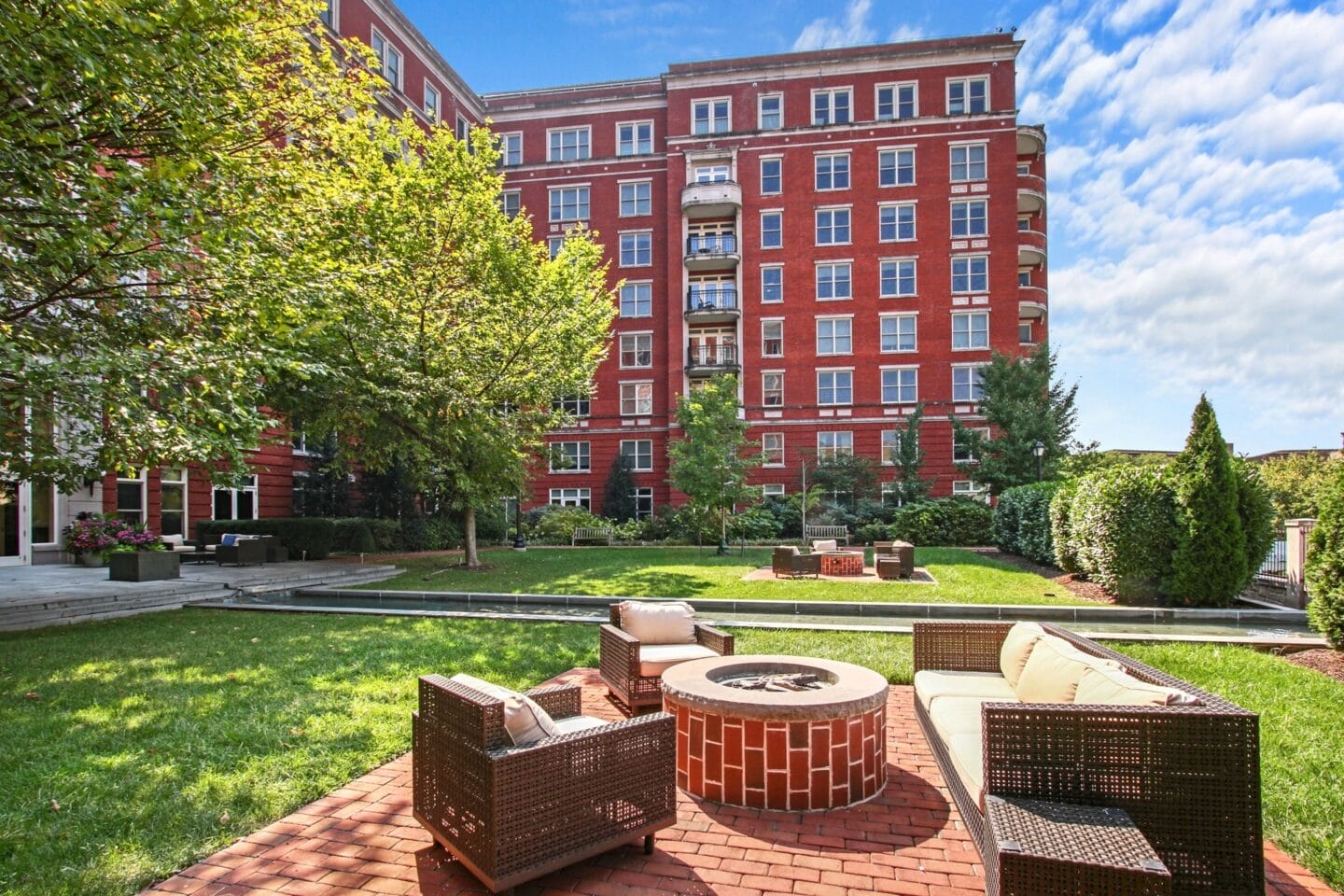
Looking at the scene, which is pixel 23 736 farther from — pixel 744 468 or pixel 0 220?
pixel 744 468

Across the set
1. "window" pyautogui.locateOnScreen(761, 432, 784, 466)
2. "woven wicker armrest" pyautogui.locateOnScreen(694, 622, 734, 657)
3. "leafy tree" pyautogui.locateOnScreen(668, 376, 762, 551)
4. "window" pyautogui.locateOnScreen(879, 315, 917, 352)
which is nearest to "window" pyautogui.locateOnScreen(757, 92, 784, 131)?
"window" pyautogui.locateOnScreen(879, 315, 917, 352)

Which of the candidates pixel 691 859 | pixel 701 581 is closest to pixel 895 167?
pixel 701 581

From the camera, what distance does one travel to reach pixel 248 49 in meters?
10.4

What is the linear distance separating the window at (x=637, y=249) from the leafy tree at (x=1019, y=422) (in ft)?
56.1

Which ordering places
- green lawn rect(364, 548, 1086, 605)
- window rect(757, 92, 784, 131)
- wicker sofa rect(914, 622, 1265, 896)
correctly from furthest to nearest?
1. window rect(757, 92, 784, 131)
2. green lawn rect(364, 548, 1086, 605)
3. wicker sofa rect(914, 622, 1265, 896)

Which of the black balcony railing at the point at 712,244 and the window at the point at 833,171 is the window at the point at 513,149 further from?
the window at the point at 833,171

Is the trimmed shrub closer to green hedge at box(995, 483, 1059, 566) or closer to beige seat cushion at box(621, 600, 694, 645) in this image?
beige seat cushion at box(621, 600, 694, 645)

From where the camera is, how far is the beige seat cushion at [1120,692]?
9.64ft

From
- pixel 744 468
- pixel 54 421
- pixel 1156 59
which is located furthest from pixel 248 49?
pixel 744 468

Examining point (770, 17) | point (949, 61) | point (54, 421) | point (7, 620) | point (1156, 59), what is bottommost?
point (7, 620)

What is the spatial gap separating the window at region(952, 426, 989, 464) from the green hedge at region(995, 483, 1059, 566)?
8005mm

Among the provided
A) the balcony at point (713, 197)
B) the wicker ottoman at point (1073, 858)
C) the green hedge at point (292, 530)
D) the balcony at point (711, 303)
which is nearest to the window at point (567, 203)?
the balcony at point (713, 197)

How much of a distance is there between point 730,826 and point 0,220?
329 inches

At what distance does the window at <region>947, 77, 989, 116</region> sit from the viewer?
109 feet
